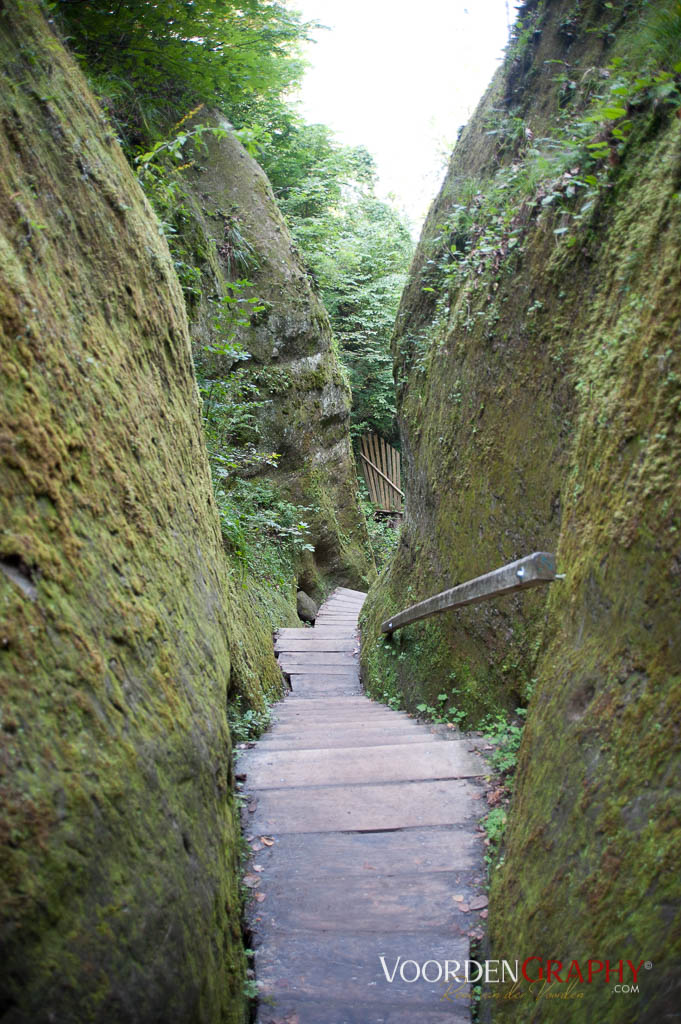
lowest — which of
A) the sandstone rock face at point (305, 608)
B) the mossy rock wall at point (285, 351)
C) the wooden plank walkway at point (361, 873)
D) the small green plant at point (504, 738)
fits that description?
the sandstone rock face at point (305, 608)

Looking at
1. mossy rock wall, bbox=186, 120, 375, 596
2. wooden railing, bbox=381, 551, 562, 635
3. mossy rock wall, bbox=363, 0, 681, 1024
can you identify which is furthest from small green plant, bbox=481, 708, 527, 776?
mossy rock wall, bbox=186, 120, 375, 596

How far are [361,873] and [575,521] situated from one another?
69.4 inches

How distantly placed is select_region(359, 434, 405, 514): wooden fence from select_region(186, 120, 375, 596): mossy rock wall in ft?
17.4

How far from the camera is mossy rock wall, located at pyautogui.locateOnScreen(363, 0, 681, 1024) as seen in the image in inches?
69.5

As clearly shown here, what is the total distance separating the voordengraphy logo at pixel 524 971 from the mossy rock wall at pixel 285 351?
8.72 m

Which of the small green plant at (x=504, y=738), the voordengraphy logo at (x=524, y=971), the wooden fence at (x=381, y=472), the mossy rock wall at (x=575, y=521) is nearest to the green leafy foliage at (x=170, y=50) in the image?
the mossy rock wall at (x=575, y=521)

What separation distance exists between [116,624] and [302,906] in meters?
1.50

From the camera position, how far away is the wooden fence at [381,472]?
1820 centimetres

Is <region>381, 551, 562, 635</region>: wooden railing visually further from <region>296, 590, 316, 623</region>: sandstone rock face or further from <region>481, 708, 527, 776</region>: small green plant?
<region>296, 590, 316, 623</region>: sandstone rock face

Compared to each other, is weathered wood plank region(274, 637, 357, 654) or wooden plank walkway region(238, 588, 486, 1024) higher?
wooden plank walkway region(238, 588, 486, 1024)

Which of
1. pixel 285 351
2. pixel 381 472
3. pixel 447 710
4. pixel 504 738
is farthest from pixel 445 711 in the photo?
pixel 381 472

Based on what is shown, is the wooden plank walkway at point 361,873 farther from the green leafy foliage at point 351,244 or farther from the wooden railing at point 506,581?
the green leafy foliage at point 351,244

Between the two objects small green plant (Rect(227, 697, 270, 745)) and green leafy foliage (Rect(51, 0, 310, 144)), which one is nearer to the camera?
small green plant (Rect(227, 697, 270, 745))

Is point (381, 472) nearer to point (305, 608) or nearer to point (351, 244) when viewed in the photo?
point (351, 244)
